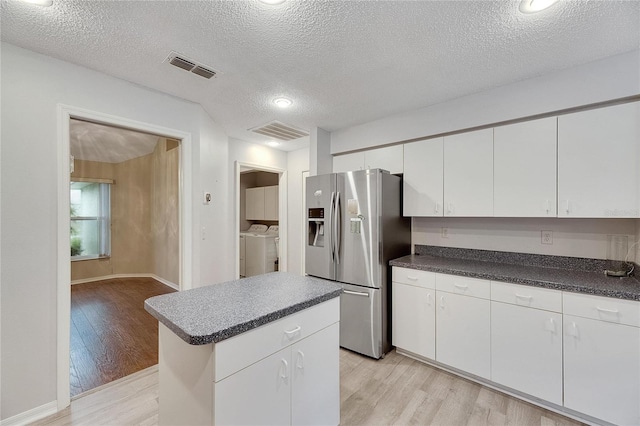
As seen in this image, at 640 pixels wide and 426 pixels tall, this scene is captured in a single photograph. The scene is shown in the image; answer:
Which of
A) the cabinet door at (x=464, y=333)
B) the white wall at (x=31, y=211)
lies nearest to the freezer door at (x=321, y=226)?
the cabinet door at (x=464, y=333)

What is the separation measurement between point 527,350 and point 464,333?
416 mm

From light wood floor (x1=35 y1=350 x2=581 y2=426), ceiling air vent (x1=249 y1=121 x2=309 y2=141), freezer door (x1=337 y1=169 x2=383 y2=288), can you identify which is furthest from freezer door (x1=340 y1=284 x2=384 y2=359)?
ceiling air vent (x1=249 y1=121 x2=309 y2=141)

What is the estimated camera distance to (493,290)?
2057 mm

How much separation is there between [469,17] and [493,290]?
1878 mm

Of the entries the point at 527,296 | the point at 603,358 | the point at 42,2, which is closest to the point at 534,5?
the point at 527,296

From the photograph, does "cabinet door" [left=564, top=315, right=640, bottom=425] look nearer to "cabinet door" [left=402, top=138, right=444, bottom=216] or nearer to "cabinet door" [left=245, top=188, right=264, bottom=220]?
"cabinet door" [left=402, top=138, right=444, bottom=216]

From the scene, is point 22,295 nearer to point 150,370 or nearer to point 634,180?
point 150,370

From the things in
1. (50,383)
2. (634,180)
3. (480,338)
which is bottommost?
(50,383)

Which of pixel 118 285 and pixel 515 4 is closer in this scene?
pixel 515 4

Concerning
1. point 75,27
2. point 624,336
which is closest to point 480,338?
point 624,336

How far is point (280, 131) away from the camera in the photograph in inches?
137

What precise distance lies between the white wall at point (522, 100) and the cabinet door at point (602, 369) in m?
1.59

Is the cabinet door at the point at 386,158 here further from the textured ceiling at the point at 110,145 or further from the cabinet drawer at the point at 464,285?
the textured ceiling at the point at 110,145

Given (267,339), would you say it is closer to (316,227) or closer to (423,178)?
(316,227)
